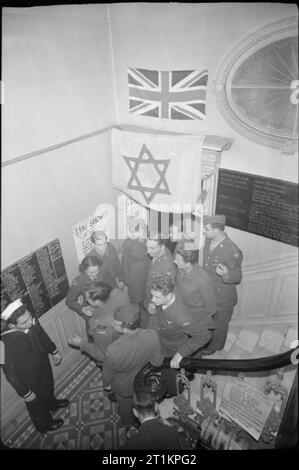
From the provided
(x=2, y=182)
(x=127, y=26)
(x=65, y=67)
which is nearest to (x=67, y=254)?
(x=2, y=182)

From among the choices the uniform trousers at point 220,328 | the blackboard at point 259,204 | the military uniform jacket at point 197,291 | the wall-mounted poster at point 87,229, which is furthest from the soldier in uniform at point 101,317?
the blackboard at point 259,204

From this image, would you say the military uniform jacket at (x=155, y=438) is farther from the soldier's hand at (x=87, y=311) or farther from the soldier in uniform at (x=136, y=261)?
the soldier in uniform at (x=136, y=261)

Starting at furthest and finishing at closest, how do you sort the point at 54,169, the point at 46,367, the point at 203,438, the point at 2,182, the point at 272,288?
1. the point at 272,288
2. the point at 46,367
3. the point at 203,438
4. the point at 54,169
5. the point at 2,182

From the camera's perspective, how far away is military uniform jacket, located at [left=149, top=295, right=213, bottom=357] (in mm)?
2375

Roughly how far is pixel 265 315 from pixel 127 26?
2.81 metres

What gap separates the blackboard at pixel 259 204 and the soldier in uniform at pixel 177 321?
91 cm

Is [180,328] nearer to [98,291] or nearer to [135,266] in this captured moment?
[98,291]

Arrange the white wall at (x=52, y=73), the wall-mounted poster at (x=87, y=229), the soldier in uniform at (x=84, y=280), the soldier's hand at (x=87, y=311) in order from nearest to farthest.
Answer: the white wall at (x=52, y=73)
the wall-mounted poster at (x=87, y=229)
the soldier in uniform at (x=84, y=280)
the soldier's hand at (x=87, y=311)

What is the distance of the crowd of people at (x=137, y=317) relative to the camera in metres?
2.22

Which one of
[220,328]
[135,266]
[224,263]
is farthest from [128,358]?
[224,263]

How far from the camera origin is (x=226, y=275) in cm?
Answer: 285

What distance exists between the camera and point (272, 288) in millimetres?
2941

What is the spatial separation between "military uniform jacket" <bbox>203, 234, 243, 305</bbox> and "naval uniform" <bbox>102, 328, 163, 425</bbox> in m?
0.90

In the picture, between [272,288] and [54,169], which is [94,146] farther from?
[272,288]
